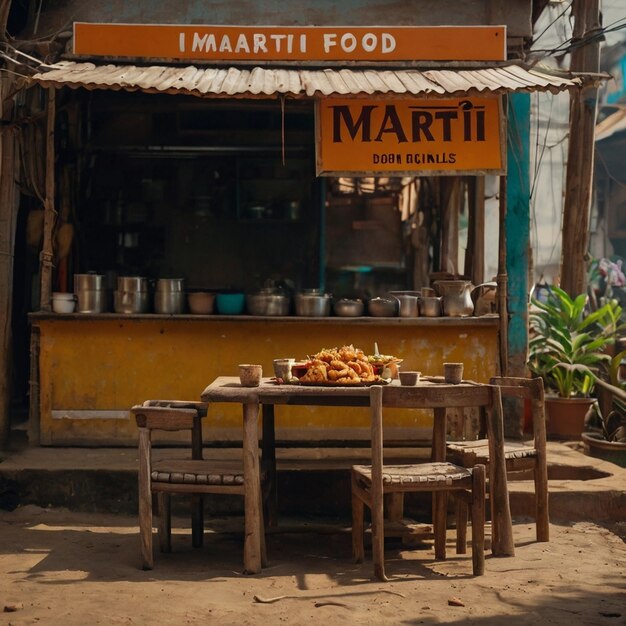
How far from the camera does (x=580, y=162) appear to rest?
34.4 feet

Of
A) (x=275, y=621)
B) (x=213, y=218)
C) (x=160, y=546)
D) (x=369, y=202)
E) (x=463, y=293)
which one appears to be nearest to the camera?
(x=275, y=621)

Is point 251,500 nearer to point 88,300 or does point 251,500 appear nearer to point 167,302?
point 167,302

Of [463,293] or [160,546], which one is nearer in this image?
[160,546]

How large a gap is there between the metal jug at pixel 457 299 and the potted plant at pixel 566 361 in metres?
2.10

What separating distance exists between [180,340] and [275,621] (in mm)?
3682

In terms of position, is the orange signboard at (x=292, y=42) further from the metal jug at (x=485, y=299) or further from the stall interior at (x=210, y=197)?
the stall interior at (x=210, y=197)

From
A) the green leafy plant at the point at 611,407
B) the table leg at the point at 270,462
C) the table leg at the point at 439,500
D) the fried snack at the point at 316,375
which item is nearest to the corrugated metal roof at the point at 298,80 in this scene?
the fried snack at the point at 316,375

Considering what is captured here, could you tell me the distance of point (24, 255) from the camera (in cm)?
991

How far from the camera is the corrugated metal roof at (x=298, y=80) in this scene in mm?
→ 7059

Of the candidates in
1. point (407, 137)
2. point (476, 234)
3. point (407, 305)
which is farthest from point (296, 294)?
point (476, 234)

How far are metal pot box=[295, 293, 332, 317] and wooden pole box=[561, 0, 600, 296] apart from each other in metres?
4.02

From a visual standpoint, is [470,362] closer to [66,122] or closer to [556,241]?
[66,122]

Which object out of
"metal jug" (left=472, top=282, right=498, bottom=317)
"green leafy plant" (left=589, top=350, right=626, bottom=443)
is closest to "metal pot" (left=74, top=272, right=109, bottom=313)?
"metal jug" (left=472, top=282, right=498, bottom=317)

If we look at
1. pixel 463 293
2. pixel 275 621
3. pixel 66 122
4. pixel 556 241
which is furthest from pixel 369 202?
pixel 275 621
